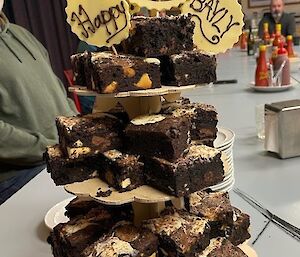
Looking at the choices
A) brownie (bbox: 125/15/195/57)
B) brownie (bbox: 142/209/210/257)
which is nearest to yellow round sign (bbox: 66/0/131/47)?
brownie (bbox: 125/15/195/57)

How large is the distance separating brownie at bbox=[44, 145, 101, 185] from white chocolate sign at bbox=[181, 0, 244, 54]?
30 centimetres

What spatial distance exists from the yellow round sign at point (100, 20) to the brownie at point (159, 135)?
0.15m

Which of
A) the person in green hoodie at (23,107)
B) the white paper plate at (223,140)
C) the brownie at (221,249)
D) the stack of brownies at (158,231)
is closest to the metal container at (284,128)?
the white paper plate at (223,140)

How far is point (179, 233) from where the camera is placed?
32.0 inches

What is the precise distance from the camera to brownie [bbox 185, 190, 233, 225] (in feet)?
3.00

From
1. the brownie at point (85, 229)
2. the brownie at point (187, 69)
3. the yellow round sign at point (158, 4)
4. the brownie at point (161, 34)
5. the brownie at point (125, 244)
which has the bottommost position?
the brownie at point (85, 229)

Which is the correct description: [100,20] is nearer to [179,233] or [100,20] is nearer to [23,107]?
[179,233]

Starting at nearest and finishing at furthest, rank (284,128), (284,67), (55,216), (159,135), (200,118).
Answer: (159,135), (200,118), (55,216), (284,128), (284,67)

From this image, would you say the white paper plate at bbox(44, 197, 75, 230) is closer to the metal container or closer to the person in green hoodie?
the person in green hoodie

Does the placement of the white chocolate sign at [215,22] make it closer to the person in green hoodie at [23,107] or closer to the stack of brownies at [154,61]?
the stack of brownies at [154,61]

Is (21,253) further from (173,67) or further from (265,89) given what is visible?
(265,89)

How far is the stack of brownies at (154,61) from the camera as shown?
2.66ft

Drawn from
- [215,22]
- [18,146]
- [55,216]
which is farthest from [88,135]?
[18,146]

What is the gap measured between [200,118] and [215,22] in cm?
18
